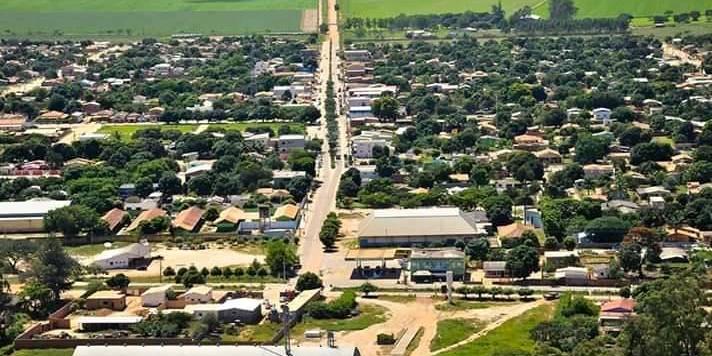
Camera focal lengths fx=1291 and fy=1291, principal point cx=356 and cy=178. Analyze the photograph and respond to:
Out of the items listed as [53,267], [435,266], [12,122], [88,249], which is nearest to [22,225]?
[88,249]

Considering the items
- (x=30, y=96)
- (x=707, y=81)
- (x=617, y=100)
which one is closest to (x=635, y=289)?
(x=617, y=100)

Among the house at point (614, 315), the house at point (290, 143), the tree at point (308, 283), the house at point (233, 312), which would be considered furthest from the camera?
the house at point (290, 143)

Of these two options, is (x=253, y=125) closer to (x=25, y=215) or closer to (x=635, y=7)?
(x=25, y=215)

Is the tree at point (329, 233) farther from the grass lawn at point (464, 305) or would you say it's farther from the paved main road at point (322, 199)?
the grass lawn at point (464, 305)

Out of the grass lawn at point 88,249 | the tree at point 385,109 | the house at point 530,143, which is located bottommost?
the grass lawn at point 88,249

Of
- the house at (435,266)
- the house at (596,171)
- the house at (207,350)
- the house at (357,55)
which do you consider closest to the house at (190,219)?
the house at (435,266)
